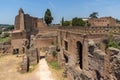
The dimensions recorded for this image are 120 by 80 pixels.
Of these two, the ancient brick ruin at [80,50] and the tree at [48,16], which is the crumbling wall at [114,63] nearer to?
the ancient brick ruin at [80,50]

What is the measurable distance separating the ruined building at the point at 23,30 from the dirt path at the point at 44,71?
11.8 meters

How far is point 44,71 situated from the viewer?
23875 mm

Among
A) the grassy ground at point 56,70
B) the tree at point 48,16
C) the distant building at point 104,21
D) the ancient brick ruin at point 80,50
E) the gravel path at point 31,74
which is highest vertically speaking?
the tree at point 48,16

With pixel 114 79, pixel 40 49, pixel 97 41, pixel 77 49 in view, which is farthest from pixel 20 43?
pixel 114 79

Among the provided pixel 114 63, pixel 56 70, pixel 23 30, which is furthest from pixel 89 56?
pixel 23 30

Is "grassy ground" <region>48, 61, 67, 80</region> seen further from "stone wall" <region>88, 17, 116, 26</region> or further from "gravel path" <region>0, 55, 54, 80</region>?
"stone wall" <region>88, 17, 116, 26</region>

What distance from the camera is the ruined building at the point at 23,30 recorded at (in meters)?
39.2

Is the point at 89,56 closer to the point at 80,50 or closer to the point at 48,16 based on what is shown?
the point at 80,50

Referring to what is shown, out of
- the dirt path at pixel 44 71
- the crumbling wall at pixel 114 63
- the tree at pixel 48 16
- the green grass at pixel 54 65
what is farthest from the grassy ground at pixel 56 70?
the tree at pixel 48 16

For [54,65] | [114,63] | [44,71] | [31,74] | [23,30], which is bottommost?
[31,74]

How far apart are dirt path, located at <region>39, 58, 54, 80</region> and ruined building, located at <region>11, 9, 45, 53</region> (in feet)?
38.7

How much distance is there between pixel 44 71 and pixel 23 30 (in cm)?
1937

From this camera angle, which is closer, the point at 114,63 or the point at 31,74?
the point at 114,63

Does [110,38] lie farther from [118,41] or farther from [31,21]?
[31,21]
